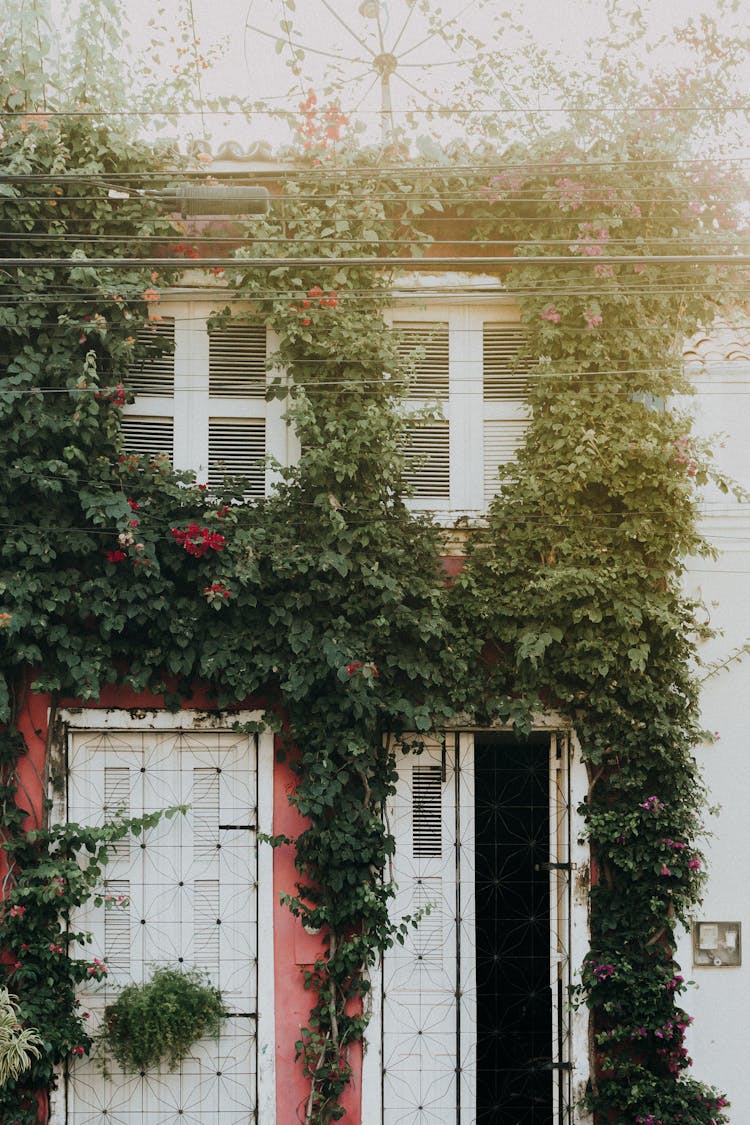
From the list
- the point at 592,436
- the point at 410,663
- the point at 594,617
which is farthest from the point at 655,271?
the point at 410,663

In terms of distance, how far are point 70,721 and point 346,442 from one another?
2.69 metres

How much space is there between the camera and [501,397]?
8.28 metres

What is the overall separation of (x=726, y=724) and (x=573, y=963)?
1.96m

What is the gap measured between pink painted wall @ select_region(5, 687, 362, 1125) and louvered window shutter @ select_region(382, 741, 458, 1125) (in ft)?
1.10

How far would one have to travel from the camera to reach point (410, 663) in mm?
7590

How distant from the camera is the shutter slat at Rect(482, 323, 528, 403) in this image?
27.1 feet

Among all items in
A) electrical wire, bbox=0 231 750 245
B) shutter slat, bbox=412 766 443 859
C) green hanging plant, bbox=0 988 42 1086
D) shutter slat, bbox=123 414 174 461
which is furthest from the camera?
shutter slat, bbox=123 414 174 461

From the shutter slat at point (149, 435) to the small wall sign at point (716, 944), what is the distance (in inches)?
195

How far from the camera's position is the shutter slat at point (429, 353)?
825 centimetres

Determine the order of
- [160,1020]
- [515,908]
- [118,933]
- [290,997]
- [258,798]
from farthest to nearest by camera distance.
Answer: [515,908], [258,798], [118,933], [290,997], [160,1020]

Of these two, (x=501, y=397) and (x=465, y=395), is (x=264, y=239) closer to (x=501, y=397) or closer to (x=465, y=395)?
(x=465, y=395)

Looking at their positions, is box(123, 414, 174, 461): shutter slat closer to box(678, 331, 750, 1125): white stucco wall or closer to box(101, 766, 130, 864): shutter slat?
box(101, 766, 130, 864): shutter slat

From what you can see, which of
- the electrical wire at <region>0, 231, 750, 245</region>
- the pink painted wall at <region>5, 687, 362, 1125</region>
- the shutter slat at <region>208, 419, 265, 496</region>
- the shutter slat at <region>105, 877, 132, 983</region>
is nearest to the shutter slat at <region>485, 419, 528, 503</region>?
the electrical wire at <region>0, 231, 750, 245</region>

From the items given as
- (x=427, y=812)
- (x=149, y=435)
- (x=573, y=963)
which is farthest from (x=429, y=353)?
(x=573, y=963)
